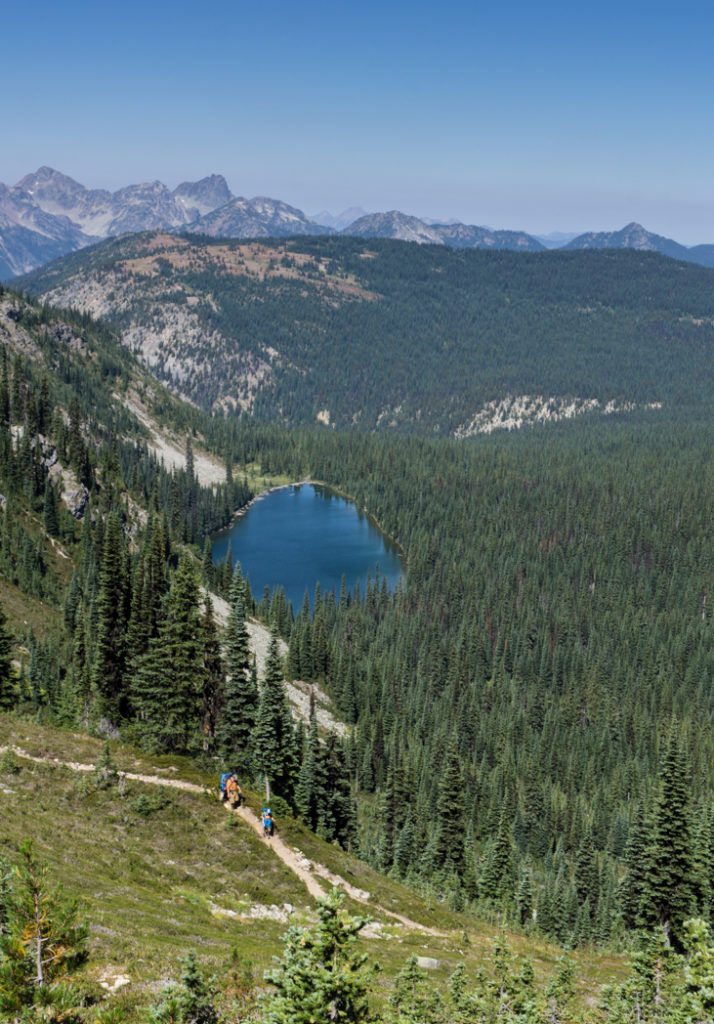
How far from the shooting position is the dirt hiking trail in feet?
151

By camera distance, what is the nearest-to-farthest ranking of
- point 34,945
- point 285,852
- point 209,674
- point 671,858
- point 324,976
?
1. point 34,945
2. point 324,976
3. point 285,852
4. point 671,858
5. point 209,674

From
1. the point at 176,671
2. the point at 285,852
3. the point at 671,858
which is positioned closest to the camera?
the point at 285,852

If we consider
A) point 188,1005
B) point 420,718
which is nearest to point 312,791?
point 188,1005

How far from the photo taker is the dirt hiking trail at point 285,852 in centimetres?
4603

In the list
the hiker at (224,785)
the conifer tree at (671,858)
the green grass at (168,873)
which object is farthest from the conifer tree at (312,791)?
the conifer tree at (671,858)

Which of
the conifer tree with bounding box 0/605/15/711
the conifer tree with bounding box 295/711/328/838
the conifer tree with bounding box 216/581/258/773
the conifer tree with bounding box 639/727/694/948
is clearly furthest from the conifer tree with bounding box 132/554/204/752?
the conifer tree with bounding box 639/727/694/948

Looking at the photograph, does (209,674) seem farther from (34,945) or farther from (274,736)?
(34,945)

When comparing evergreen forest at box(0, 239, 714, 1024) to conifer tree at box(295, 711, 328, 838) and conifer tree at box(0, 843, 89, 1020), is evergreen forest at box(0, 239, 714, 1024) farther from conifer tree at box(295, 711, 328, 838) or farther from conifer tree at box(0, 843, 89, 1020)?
conifer tree at box(0, 843, 89, 1020)

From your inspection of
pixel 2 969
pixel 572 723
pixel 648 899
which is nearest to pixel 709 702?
pixel 572 723

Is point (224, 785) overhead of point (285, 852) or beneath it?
overhead

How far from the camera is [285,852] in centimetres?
4706

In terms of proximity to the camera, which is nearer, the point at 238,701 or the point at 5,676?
the point at 238,701

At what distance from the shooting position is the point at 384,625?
185750 millimetres

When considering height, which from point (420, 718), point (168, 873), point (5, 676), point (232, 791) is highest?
point (168, 873)
